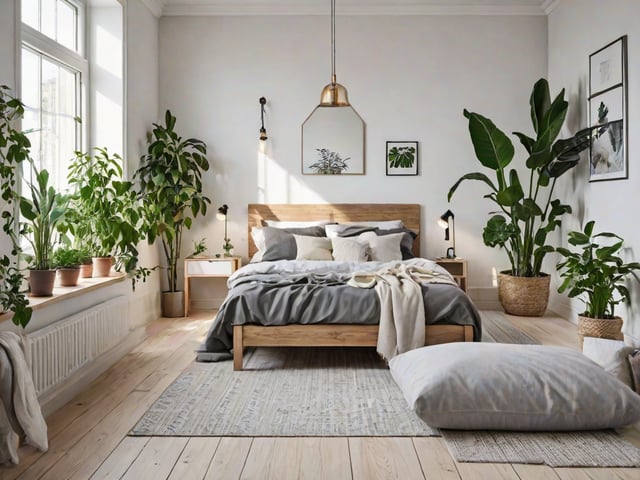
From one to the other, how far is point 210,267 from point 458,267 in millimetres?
2467

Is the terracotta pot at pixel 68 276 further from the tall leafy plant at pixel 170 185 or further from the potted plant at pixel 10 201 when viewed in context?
the tall leafy plant at pixel 170 185

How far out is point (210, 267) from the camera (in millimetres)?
5918

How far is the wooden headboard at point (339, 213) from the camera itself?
6.27m

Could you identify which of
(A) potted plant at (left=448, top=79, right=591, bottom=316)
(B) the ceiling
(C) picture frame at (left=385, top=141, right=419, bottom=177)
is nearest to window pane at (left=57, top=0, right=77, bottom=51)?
(B) the ceiling

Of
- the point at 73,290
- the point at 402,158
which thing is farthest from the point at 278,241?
the point at 73,290

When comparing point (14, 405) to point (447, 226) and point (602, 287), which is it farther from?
point (447, 226)

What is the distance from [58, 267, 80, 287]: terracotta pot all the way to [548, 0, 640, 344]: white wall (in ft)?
12.8

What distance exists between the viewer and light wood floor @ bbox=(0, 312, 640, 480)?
96.1 inches

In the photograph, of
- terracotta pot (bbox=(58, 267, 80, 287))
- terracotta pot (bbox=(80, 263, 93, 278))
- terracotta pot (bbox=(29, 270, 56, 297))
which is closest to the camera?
terracotta pot (bbox=(29, 270, 56, 297))

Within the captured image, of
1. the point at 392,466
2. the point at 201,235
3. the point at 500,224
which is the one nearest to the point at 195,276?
the point at 201,235

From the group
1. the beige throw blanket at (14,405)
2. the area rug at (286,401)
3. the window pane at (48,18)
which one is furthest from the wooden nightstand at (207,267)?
the beige throw blanket at (14,405)

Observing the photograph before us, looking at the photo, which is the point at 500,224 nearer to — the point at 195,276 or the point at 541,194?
the point at 541,194

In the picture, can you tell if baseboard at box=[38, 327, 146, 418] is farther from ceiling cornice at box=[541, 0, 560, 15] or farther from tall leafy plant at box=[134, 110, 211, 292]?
ceiling cornice at box=[541, 0, 560, 15]

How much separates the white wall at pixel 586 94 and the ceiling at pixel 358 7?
391mm
